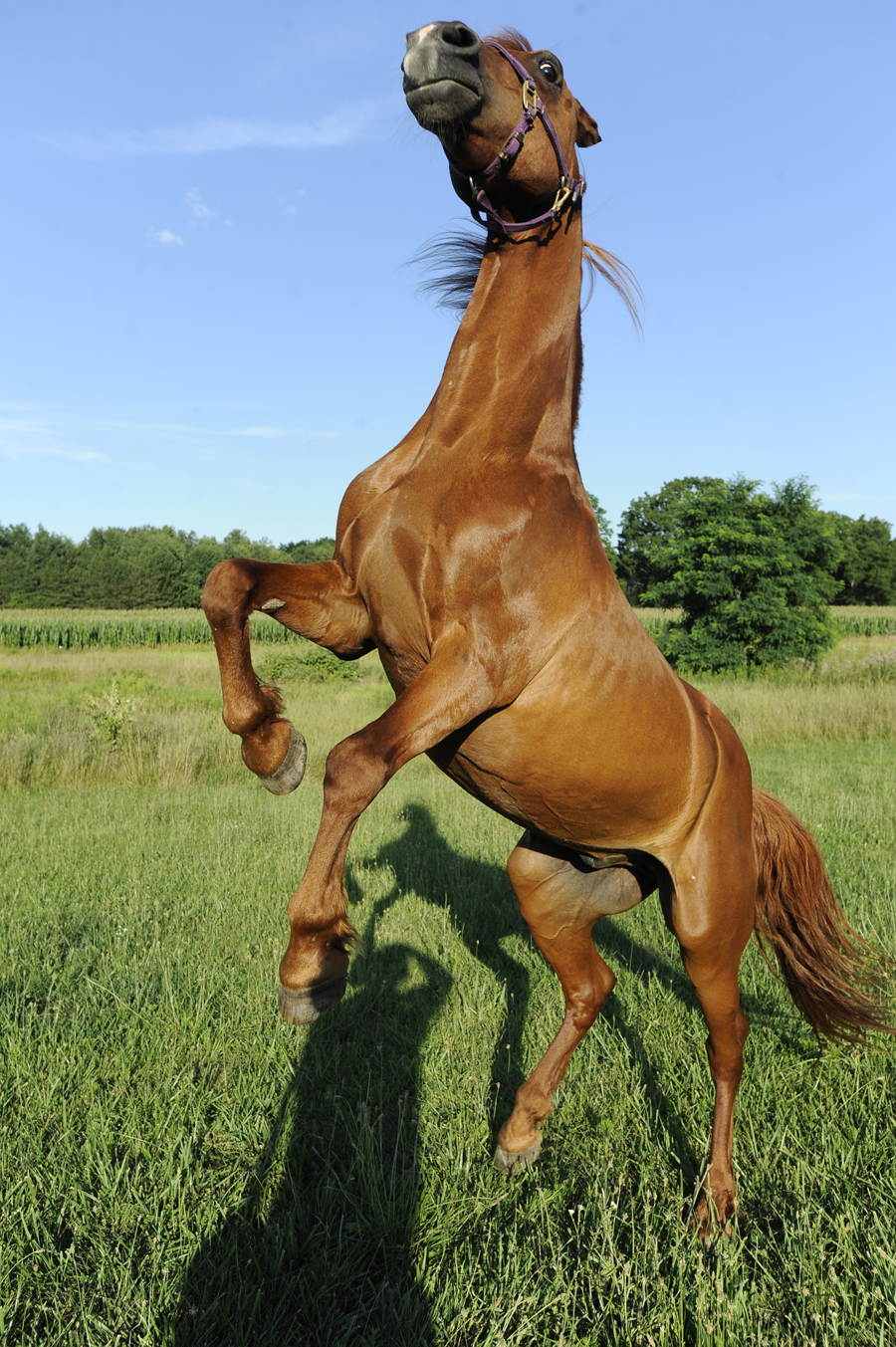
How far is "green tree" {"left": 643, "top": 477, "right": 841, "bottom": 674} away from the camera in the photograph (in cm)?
2439

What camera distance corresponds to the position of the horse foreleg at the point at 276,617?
7.94ft

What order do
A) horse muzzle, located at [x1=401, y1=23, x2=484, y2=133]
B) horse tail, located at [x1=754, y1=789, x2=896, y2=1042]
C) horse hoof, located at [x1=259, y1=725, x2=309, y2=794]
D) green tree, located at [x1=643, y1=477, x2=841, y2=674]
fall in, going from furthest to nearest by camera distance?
green tree, located at [x1=643, y1=477, x2=841, y2=674] < horse tail, located at [x1=754, y1=789, x2=896, y2=1042] < horse hoof, located at [x1=259, y1=725, x2=309, y2=794] < horse muzzle, located at [x1=401, y1=23, x2=484, y2=133]

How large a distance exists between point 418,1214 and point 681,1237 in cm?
86

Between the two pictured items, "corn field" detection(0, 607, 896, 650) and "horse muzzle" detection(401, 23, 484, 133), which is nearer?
"horse muzzle" detection(401, 23, 484, 133)

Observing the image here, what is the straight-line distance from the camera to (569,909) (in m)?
3.34

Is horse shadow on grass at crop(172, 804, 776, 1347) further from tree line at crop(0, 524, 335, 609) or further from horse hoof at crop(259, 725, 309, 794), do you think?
tree line at crop(0, 524, 335, 609)

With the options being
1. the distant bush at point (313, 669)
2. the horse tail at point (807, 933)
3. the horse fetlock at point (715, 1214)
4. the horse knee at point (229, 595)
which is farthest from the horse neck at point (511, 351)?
the distant bush at point (313, 669)

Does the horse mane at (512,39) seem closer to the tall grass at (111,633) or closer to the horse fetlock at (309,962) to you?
the horse fetlock at (309,962)

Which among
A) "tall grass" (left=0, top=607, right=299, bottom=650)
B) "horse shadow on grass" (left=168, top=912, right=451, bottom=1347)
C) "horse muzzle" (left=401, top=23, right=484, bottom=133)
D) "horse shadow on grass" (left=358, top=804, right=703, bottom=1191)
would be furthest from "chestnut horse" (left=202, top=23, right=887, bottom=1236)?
"tall grass" (left=0, top=607, right=299, bottom=650)

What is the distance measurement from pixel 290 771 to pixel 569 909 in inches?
57.1

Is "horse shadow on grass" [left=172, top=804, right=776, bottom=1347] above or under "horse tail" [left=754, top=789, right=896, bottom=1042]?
under

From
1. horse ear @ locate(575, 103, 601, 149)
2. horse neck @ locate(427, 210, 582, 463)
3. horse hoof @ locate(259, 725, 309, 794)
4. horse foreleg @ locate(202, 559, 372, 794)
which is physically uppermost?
horse ear @ locate(575, 103, 601, 149)

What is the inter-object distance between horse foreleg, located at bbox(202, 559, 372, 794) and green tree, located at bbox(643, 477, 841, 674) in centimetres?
2394

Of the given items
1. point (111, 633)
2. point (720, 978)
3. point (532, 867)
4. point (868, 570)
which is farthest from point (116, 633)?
point (868, 570)
